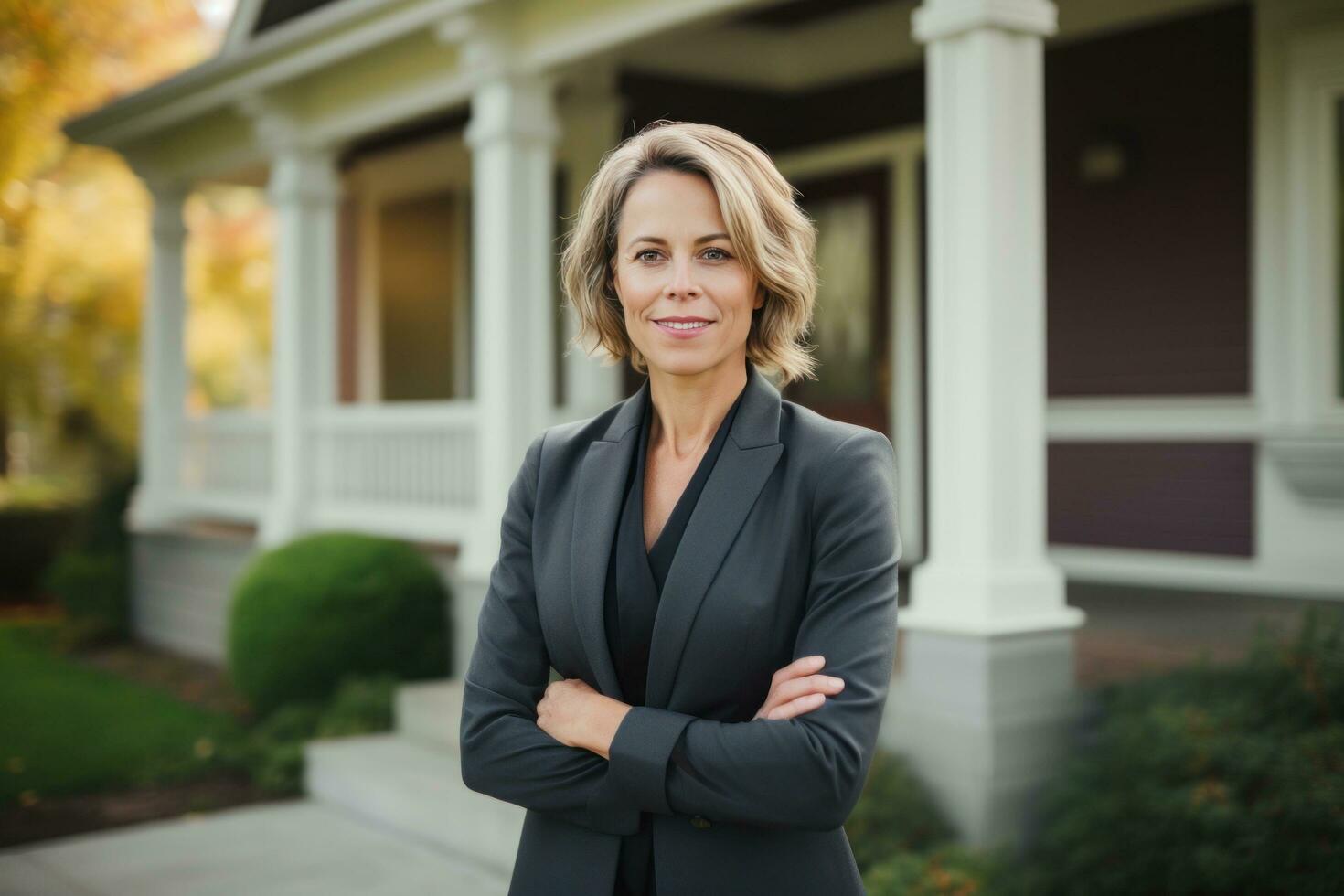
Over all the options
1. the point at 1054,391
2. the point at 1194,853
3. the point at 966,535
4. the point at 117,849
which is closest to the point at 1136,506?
the point at 1054,391

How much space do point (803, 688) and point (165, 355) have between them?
1003cm

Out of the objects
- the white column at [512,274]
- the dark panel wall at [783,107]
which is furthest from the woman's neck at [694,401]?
the dark panel wall at [783,107]

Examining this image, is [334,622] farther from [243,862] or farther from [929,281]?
[929,281]

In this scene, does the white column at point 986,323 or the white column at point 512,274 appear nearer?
the white column at point 986,323

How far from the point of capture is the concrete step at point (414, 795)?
532 cm

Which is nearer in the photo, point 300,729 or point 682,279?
point 682,279

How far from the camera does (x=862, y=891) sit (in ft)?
5.87

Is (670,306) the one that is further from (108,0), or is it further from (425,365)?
(108,0)

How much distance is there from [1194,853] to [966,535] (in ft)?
4.12

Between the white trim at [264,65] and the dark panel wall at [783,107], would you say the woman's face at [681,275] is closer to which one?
the white trim at [264,65]

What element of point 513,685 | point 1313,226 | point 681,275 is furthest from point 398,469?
point 681,275

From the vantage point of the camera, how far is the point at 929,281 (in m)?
4.87

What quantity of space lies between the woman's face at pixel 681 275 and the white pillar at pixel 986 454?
3023mm

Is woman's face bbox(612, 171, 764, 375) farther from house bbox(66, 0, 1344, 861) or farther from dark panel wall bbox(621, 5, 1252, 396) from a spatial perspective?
dark panel wall bbox(621, 5, 1252, 396)
